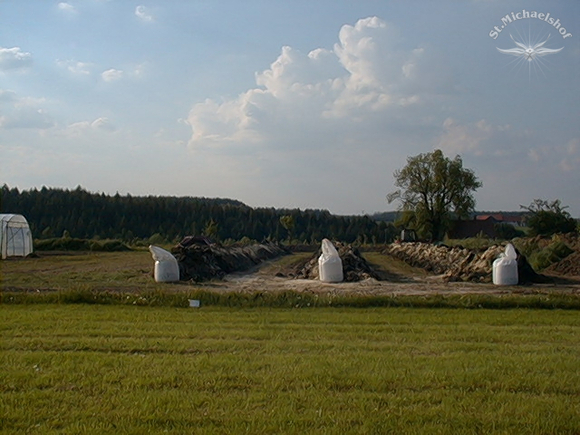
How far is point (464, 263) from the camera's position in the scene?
2048 cm

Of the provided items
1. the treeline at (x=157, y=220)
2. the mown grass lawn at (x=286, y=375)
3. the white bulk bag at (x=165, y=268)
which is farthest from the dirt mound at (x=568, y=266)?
the treeline at (x=157, y=220)

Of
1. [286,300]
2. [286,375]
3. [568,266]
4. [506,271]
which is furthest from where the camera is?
[568,266]

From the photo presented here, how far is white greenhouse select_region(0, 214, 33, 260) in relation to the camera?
31.5m

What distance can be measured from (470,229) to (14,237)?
39.1 meters

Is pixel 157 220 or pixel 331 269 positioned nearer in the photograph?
pixel 331 269

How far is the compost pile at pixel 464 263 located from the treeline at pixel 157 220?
30.3 m

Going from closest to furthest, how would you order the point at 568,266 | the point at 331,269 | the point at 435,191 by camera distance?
the point at 331,269 < the point at 568,266 < the point at 435,191

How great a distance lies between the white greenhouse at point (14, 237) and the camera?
3153 cm

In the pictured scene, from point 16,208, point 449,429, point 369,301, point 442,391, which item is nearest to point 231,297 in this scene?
point 369,301

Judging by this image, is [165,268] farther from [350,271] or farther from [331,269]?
[350,271]

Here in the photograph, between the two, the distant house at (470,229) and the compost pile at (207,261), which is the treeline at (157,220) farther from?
the compost pile at (207,261)

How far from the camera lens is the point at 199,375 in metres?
5.81

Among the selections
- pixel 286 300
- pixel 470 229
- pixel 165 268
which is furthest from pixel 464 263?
pixel 470 229

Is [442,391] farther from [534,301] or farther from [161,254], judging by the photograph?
[161,254]
